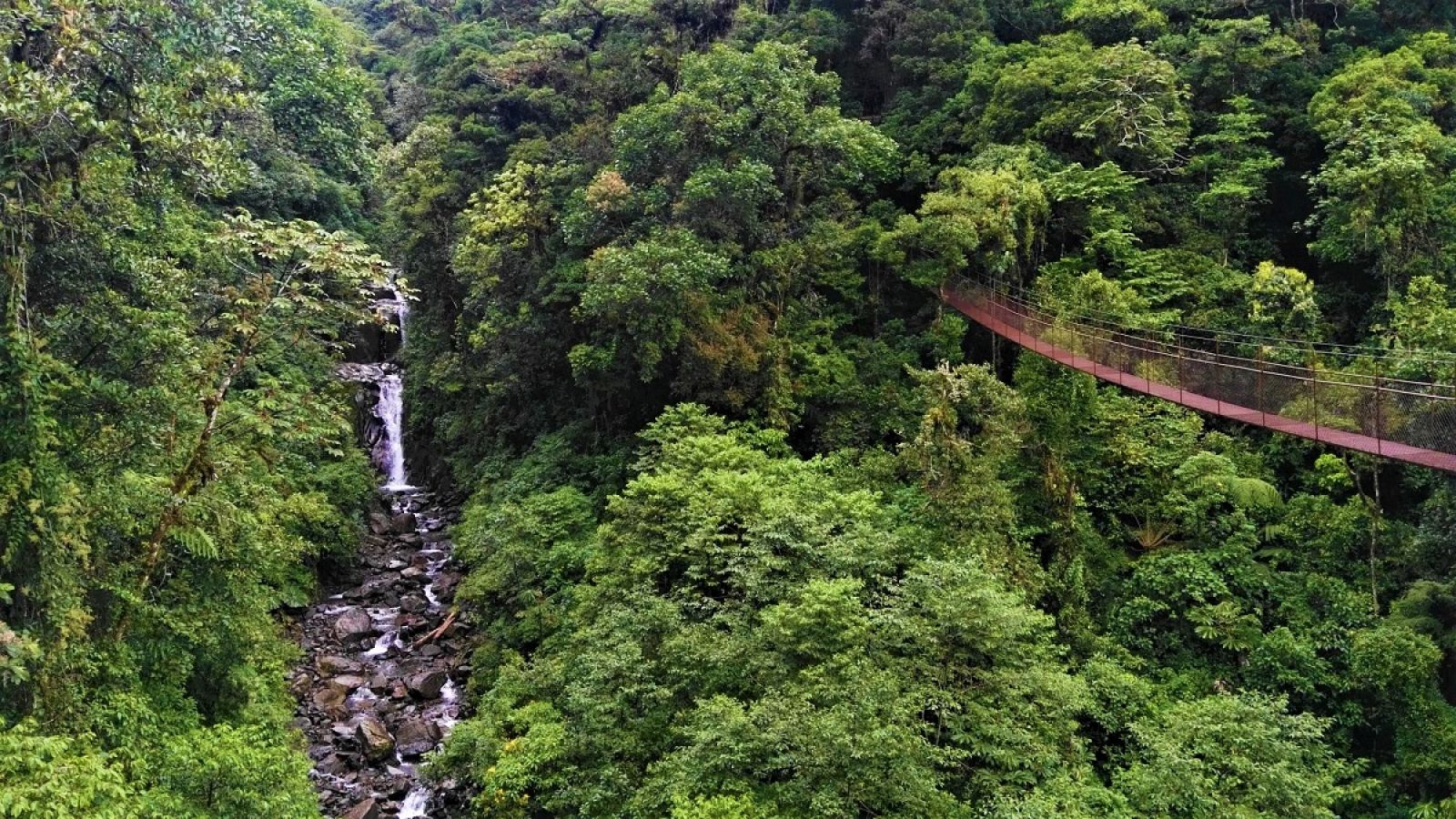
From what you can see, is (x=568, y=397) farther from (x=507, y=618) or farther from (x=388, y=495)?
(x=388, y=495)

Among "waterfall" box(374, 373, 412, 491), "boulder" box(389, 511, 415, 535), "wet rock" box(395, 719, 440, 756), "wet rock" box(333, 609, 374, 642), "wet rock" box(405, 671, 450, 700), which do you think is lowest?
"wet rock" box(395, 719, 440, 756)

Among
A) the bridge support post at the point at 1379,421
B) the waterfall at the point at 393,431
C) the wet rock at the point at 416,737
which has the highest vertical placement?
the bridge support post at the point at 1379,421

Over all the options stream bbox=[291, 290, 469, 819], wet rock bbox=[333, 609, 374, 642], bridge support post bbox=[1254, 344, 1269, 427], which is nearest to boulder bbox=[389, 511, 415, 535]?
stream bbox=[291, 290, 469, 819]

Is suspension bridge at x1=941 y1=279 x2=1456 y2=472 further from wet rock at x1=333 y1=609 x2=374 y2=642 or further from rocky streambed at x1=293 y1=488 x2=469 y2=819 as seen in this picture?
wet rock at x1=333 y1=609 x2=374 y2=642

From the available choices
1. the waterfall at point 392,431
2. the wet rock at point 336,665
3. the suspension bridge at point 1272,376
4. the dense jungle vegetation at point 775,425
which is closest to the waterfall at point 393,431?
the waterfall at point 392,431

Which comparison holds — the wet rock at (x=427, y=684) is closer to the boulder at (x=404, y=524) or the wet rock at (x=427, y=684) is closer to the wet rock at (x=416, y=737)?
the wet rock at (x=416, y=737)

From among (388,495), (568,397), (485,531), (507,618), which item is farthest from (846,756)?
(388,495)
